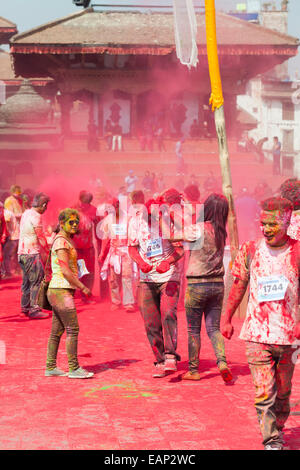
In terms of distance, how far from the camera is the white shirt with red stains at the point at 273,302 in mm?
5238

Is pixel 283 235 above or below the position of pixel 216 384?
above

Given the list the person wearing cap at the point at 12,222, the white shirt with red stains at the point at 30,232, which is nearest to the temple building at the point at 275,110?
the person wearing cap at the point at 12,222

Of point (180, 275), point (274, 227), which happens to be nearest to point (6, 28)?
point (180, 275)

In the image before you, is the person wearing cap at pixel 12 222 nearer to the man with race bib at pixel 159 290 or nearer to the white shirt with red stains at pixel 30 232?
the white shirt with red stains at pixel 30 232

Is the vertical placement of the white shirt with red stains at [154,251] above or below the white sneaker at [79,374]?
above

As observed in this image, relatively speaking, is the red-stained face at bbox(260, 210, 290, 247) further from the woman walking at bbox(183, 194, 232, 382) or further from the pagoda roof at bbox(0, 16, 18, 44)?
the pagoda roof at bbox(0, 16, 18, 44)

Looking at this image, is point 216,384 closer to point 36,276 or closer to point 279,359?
point 279,359

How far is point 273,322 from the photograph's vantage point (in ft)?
17.2

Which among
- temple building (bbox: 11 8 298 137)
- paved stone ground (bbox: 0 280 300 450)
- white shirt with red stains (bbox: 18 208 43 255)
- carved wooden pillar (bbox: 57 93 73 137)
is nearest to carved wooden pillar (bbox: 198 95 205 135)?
temple building (bbox: 11 8 298 137)

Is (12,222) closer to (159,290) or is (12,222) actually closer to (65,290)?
(65,290)

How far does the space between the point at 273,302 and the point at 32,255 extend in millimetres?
6496
